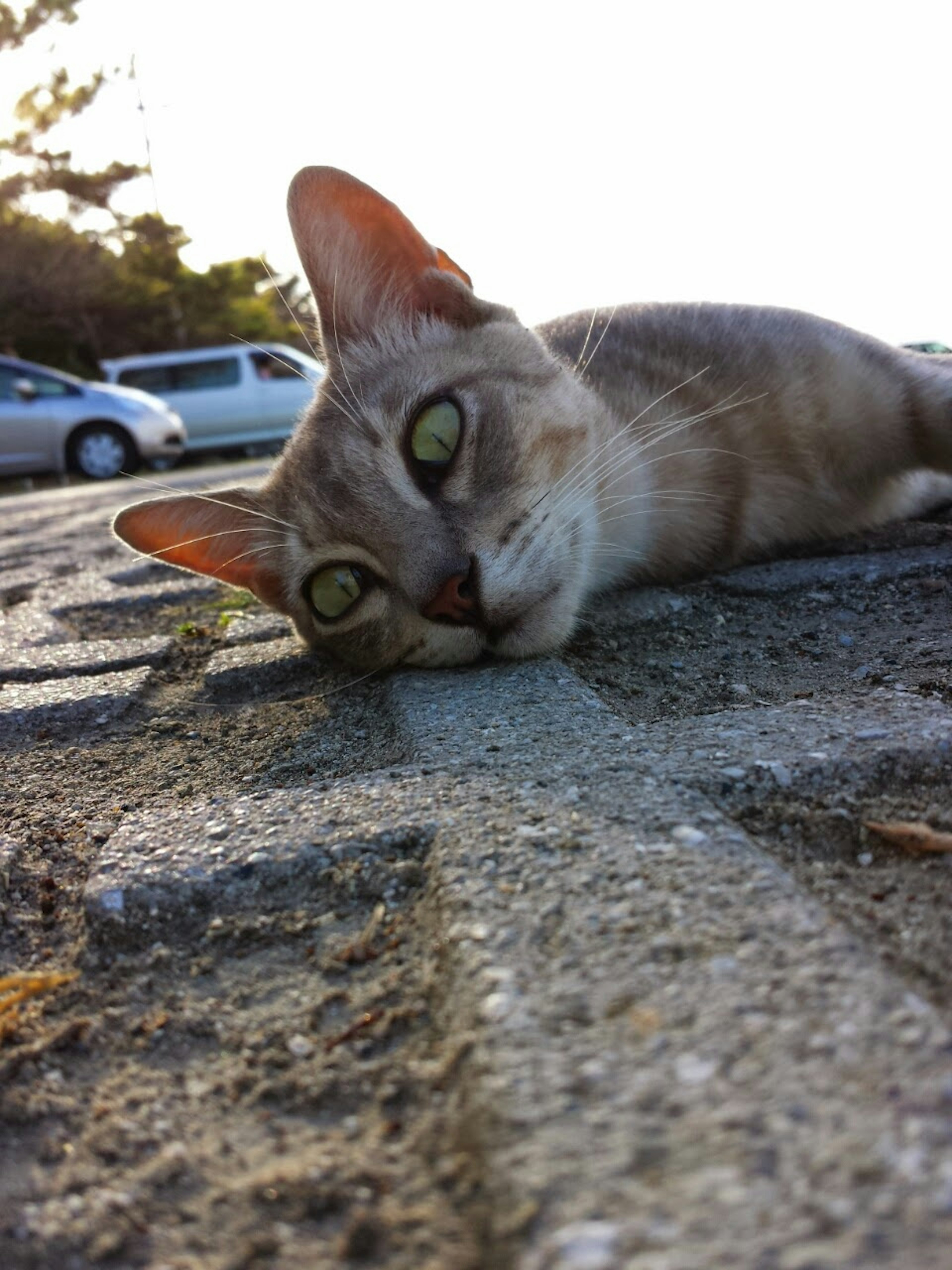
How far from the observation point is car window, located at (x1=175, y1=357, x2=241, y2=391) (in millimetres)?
18000

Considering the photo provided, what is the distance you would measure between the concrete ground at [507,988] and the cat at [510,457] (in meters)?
0.44

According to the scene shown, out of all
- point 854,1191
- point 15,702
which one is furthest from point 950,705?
point 15,702

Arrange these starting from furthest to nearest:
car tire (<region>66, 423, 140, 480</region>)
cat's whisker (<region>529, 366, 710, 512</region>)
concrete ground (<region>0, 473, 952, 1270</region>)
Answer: car tire (<region>66, 423, 140, 480</region>) < cat's whisker (<region>529, 366, 710, 512</region>) < concrete ground (<region>0, 473, 952, 1270</region>)

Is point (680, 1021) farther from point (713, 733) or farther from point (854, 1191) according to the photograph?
point (713, 733)

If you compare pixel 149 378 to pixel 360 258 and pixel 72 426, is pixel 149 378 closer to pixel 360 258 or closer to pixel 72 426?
pixel 72 426

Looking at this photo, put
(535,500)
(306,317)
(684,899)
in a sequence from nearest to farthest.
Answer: (684,899) → (535,500) → (306,317)

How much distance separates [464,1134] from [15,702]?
5.98 ft

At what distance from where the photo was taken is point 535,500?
7.32 ft

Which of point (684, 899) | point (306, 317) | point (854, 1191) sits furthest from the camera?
point (306, 317)

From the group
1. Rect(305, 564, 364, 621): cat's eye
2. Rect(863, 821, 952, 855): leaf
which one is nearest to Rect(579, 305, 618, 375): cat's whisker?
Rect(305, 564, 364, 621): cat's eye

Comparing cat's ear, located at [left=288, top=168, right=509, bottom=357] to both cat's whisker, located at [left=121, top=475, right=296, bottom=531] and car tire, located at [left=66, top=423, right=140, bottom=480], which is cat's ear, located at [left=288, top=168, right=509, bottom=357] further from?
car tire, located at [left=66, top=423, right=140, bottom=480]

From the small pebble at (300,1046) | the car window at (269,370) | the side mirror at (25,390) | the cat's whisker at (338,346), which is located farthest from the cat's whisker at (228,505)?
the car window at (269,370)

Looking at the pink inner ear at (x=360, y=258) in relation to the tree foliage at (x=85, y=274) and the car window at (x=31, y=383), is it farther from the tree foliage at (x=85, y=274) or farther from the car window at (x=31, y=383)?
the tree foliage at (x=85, y=274)

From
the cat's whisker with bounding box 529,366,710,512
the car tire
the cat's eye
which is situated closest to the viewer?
the cat's whisker with bounding box 529,366,710,512
